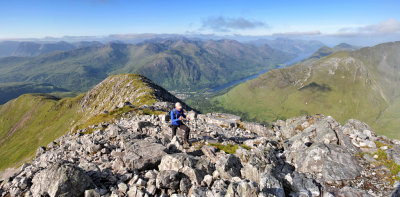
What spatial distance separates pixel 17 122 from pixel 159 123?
256 m

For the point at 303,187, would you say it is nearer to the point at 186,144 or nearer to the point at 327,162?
the point at 327,162

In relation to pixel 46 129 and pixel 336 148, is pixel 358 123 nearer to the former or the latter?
pixel 336 148

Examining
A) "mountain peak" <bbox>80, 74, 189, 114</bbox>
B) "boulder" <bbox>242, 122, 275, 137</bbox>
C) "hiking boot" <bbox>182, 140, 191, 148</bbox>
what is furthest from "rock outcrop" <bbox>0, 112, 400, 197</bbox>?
"mountain peak" <bbox>80, 74, 189, 114</bbox>

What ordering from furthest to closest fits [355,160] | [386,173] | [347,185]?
1. [355,160]
2. [386,173]
3. [347,185]

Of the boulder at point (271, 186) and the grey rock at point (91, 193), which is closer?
the boulder at point (271, 186)

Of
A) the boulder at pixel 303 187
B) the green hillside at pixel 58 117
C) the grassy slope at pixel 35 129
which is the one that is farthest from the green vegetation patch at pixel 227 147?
the grassy slope at pixel 35 129

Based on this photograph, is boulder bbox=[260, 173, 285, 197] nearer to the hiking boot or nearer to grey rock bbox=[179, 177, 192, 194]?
grey rock bbox=[179, 177, 192, 194]

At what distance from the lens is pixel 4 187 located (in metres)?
14.7

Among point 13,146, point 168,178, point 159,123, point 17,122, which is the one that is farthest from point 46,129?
point 168,178

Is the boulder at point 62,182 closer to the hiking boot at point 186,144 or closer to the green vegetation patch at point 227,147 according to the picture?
the hiking boot at point 186,144

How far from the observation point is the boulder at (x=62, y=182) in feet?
Result: 38.5

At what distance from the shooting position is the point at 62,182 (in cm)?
1187

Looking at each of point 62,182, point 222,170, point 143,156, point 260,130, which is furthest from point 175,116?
point 260,130

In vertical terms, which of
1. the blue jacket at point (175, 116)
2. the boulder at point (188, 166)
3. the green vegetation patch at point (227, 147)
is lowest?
the green vegetation patch at point (227, 147)
